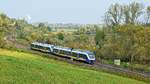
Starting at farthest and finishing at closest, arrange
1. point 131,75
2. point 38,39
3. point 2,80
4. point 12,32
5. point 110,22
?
point 12,32, point 38,39, point 110,22, point 131,75, point 2,80

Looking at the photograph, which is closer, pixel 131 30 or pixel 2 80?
pixel 2 80

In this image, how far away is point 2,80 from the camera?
18.4 meters

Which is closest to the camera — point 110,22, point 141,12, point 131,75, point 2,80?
point 2,80

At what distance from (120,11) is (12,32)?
4916cm

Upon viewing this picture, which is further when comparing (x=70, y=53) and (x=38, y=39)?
(x=38, y=39)

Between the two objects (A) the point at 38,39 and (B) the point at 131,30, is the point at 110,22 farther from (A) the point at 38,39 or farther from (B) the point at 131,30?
(A) the point at 38,39

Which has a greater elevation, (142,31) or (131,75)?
(142,31)

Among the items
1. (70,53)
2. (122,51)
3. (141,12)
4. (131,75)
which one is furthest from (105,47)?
(131,75)

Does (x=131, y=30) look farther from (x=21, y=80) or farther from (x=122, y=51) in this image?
(x=21, y=80)

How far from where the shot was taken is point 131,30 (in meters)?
60.6

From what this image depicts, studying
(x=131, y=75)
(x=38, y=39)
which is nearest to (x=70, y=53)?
(x=131, y=75)

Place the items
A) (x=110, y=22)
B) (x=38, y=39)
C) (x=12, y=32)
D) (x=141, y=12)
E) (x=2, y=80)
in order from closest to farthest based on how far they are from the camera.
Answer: (x=2, y=80) → (x=141, y=12) → (x=110, y=22) → (x=38, y=39) → (x=12, y=32)

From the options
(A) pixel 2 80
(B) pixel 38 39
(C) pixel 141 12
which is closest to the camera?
(A) pixel 2 80

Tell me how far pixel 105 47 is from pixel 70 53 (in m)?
9.03
